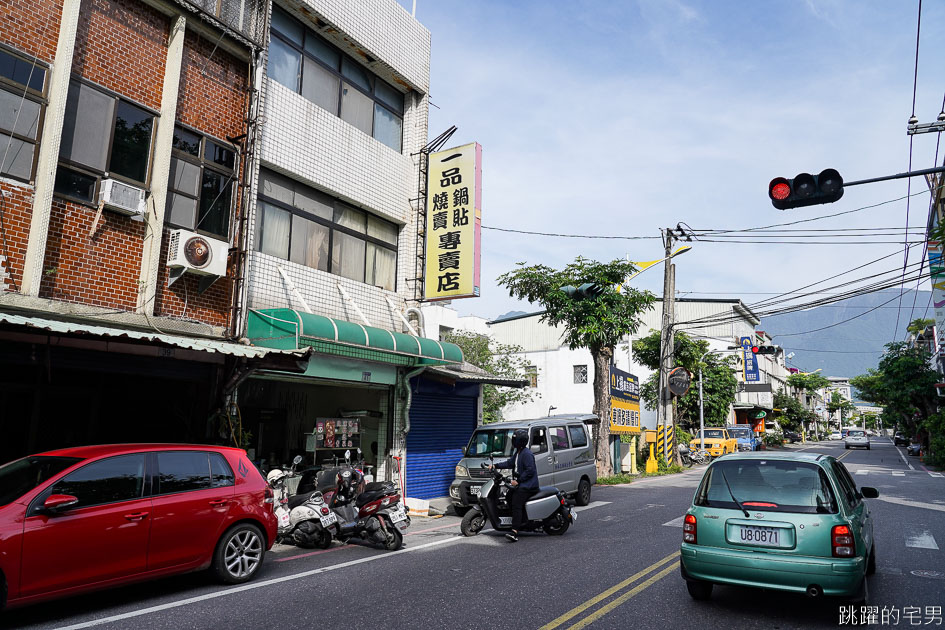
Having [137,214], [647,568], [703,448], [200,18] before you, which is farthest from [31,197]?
[703,448]

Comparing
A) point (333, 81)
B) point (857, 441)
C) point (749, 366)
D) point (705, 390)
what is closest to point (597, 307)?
point (333, 81)

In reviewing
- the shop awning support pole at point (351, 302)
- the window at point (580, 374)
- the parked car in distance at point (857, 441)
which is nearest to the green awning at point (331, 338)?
the shop awning support pole at point (351, 302)

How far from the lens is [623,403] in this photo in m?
23.2

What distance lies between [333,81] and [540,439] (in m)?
9.17

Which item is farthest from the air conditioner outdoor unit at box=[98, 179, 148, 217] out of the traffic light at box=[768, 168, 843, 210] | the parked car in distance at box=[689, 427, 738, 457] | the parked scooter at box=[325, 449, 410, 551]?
the parked car in distance at box=[689, 427, 738, 457]

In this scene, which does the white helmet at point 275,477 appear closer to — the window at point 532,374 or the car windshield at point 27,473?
Answer: the car windshield at point 27,473

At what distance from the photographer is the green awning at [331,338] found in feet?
33.6

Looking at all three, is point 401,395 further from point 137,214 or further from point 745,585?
point 745,585

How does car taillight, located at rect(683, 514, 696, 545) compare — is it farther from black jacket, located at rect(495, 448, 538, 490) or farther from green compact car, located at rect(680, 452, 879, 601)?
black jacket, located at rect(495, 448, 538, 490)

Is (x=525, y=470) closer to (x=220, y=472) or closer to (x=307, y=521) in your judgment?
(x=307, y=521)

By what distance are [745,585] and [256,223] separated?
9.96m

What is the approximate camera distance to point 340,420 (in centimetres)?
1308

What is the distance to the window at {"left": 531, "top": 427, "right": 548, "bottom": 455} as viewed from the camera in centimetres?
1297

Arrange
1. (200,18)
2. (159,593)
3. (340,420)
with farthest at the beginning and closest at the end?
1. (340,420)
2. (200,18)
3. (159,593)
